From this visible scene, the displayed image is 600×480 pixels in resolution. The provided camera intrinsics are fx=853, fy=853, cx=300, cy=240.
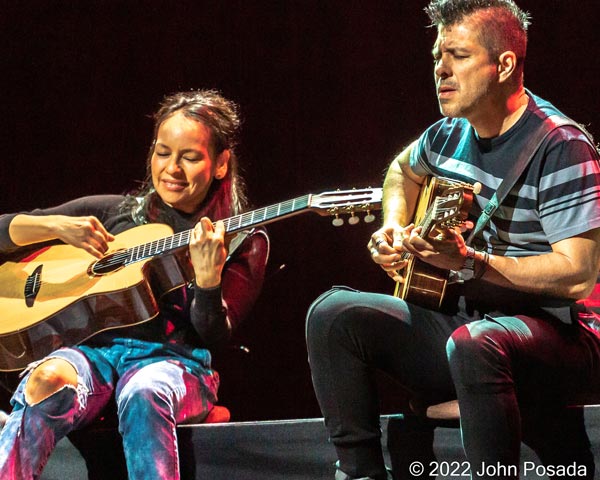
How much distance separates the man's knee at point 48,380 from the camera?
2.35m

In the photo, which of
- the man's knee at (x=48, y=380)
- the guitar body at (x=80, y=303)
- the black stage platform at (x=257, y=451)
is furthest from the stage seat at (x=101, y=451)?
the guitar body at (x=80, y=303)

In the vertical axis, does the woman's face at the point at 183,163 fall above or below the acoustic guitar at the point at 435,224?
above

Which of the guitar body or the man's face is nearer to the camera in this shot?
the man's face

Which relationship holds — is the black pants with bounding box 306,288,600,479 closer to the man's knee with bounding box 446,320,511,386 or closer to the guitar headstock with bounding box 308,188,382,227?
the man's knee with bounding box 446,320,511,386

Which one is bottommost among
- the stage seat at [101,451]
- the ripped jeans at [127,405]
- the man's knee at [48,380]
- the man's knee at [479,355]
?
the stage seat at [101,451]

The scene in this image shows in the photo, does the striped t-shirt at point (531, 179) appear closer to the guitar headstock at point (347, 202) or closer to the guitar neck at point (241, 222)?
the guitar headstock at point (347, 202)

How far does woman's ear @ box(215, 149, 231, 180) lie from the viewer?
293 centimetres

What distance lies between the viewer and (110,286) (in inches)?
104

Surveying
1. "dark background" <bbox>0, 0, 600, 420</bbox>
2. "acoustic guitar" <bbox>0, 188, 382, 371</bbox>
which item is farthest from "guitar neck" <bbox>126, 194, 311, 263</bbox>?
"dark background" <bbox>0, 0, 600, 420</bbox>

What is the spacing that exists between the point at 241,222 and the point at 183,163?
1.04ft

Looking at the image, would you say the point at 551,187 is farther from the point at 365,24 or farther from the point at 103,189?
the point at 103,189

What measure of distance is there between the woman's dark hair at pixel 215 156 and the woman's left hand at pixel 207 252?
223mm

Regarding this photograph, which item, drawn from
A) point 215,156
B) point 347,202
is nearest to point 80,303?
point 215,156

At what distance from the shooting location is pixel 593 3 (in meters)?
3.24
